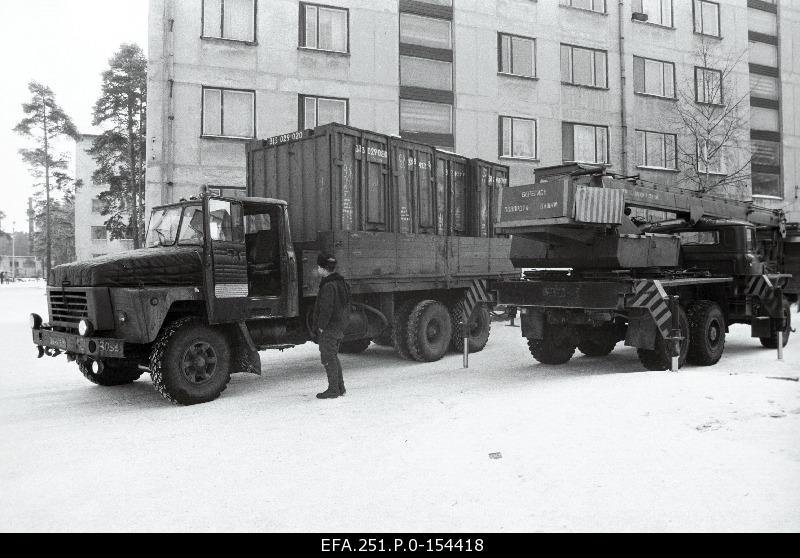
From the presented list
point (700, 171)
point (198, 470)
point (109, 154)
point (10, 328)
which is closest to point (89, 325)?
point (198, 470)

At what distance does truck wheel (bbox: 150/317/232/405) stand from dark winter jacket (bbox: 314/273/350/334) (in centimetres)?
120

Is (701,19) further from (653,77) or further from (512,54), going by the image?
(512,54)

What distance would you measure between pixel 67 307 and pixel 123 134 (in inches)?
1340

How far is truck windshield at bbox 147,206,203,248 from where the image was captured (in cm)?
802

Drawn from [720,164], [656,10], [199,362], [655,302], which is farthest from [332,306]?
[656,10]

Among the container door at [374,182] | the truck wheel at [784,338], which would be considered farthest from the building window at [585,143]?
the container door at [374,182]

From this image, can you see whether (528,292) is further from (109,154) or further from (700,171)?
(109,154)

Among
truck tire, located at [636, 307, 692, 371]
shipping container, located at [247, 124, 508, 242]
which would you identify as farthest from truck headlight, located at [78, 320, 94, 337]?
truck tire, located at [636, 307, 692, 371]

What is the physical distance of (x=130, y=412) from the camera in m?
7.09

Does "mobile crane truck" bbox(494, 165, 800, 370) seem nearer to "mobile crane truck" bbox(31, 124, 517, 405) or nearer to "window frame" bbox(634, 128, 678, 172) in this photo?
"mobile crane truck" bbox(31, 124, 517, 405)

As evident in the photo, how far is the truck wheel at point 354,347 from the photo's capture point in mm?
12070

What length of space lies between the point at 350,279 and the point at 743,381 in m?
5.27

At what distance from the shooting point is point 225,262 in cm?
798

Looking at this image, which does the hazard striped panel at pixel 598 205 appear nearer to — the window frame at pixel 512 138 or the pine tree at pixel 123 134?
the window frame at pixel 512 138
